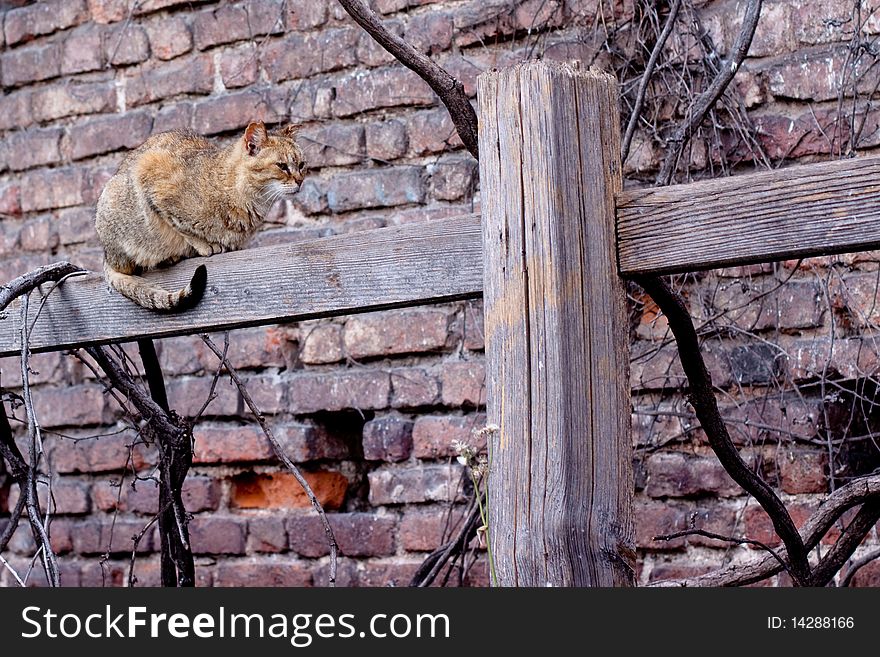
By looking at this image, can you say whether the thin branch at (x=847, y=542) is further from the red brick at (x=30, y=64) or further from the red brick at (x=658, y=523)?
the red brick at (x=30, y=64)

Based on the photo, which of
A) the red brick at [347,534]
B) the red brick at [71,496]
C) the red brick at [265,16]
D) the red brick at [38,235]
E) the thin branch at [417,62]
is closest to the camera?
the thin branch at [417,62]

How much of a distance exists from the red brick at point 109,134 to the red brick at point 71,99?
0.05 metres

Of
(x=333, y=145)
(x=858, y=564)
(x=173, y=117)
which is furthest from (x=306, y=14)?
(x=858, y=564)

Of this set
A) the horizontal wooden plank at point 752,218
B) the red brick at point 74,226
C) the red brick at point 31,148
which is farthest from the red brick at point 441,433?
the red brick at point 31,148

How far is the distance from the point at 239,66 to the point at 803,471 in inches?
70.6

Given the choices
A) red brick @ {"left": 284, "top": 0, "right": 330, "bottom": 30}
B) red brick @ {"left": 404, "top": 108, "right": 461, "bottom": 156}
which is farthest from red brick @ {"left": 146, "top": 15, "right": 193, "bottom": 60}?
red brick @ {"left": 404, "top": 108, "right": 461, "bottom": 156}

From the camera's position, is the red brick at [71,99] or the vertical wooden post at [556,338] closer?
the vertical wooden post at [556,338]

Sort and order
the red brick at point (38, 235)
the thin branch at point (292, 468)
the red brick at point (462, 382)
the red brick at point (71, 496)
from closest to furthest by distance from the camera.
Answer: the thin branch at point (292, 468) < the red brick at point (462, 382) < the red brick at point (71, 496) < the red brick at point (38, 235)

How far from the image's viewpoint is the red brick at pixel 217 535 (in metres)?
2.97

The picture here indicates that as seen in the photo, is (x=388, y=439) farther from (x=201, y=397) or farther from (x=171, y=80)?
(x=171, y=80)

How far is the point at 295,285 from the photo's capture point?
1.75 m
